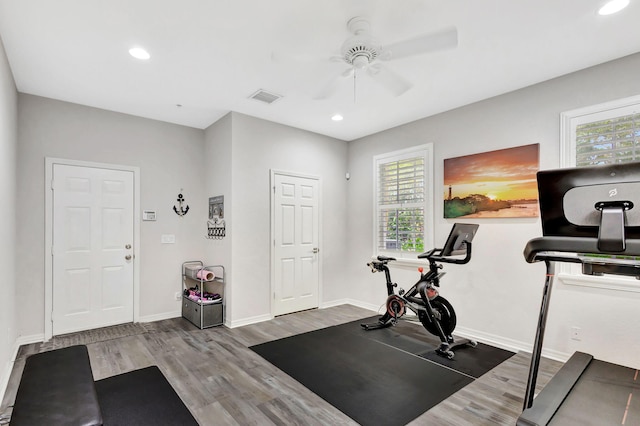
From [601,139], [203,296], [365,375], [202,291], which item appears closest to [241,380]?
[365,375]

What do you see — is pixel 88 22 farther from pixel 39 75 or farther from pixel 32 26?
pixel 39 75

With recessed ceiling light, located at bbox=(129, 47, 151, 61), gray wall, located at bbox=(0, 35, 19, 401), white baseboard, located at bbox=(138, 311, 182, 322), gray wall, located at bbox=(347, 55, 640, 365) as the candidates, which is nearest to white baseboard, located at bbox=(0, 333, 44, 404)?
gray wall, located at bbox=(0, 35, 19, 401)

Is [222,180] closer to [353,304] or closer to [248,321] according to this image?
[248,321]

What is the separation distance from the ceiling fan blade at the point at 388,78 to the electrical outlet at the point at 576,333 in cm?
276

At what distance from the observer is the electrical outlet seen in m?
3.07

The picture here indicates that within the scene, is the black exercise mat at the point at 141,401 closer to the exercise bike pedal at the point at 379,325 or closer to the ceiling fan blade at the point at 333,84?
the exercise bike pedal at the point at 379,325

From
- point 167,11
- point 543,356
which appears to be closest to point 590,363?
point 543,356

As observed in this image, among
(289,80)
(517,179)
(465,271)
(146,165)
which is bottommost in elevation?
(465,271)

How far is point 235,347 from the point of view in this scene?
3.52m

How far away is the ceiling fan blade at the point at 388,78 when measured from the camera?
2.42 metres

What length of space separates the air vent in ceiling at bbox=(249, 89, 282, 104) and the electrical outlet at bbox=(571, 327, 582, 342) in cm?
383

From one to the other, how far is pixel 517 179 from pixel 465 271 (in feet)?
3.95

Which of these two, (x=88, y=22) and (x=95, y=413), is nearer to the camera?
(x=95, y=413)

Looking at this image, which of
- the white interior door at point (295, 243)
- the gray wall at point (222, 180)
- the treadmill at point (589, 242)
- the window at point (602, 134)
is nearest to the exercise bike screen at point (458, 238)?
the window at point (602, 134)
